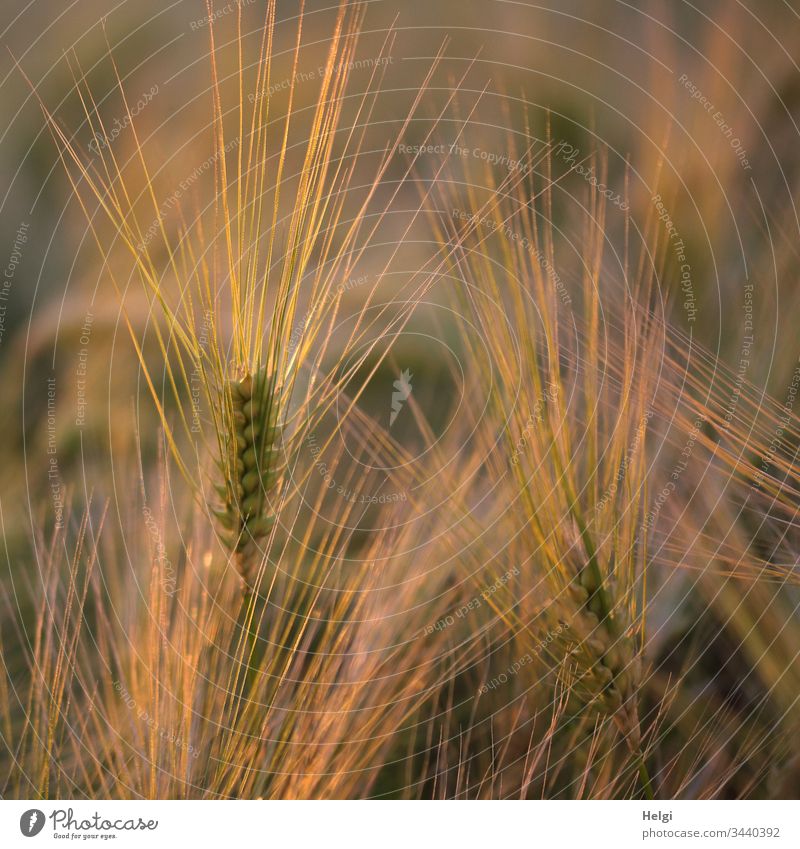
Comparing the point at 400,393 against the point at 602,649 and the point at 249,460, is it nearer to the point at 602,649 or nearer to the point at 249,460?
the point at 249,460

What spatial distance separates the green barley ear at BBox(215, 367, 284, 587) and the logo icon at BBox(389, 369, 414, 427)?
0.16 meters

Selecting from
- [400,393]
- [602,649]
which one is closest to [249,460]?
[400,393]

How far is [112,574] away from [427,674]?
1.10ft

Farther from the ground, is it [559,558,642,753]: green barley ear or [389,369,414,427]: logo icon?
[389,369,414,427]: logo icon

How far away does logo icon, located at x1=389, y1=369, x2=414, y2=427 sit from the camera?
2.50 ft

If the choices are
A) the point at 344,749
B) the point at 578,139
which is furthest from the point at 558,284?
the point at 344,749

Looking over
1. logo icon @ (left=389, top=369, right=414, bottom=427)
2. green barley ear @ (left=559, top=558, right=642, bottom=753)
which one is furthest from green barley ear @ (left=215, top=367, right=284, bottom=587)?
green barley ear @ (left=559, top=558, right=642, bottom=753)

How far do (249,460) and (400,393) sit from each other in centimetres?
20

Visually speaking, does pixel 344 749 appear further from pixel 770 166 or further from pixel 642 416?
pixel 770 166

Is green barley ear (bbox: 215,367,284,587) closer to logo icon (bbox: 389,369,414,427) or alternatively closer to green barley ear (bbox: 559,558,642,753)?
logo icon (bbox: 389,369,414,427)
